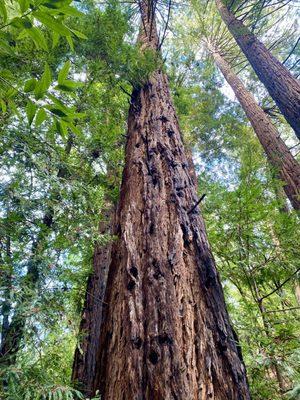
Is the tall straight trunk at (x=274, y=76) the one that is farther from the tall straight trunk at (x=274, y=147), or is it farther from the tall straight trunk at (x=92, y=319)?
the tall straight trunk at (x=92, y=319)

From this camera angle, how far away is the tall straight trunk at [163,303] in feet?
4.58

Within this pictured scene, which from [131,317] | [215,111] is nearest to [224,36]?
[215,111]

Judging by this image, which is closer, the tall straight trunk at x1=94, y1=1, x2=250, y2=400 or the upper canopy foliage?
the upper canopy foliage

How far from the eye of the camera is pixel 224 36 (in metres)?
9.03

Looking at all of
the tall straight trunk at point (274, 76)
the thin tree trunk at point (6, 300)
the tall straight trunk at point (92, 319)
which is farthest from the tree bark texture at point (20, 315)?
the tall straight trunk at point (274, 76)

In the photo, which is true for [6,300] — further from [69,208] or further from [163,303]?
[69,208]

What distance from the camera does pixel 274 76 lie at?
4914 mm

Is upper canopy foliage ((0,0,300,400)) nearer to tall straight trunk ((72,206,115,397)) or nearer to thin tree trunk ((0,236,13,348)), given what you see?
thin tree trunk ((0,236,13,348))

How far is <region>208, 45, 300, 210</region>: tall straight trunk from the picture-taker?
14.8 ft

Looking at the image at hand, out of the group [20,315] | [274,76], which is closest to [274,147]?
[274,76]

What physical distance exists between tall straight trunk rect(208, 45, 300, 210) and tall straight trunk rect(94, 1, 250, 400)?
2081 mm

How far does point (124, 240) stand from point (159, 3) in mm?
5356

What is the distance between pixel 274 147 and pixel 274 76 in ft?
3.96

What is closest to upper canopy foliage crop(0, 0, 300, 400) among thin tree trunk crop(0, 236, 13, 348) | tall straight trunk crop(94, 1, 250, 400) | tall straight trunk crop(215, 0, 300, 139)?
thin tree trunk crop(0, 236, 13, 348)
